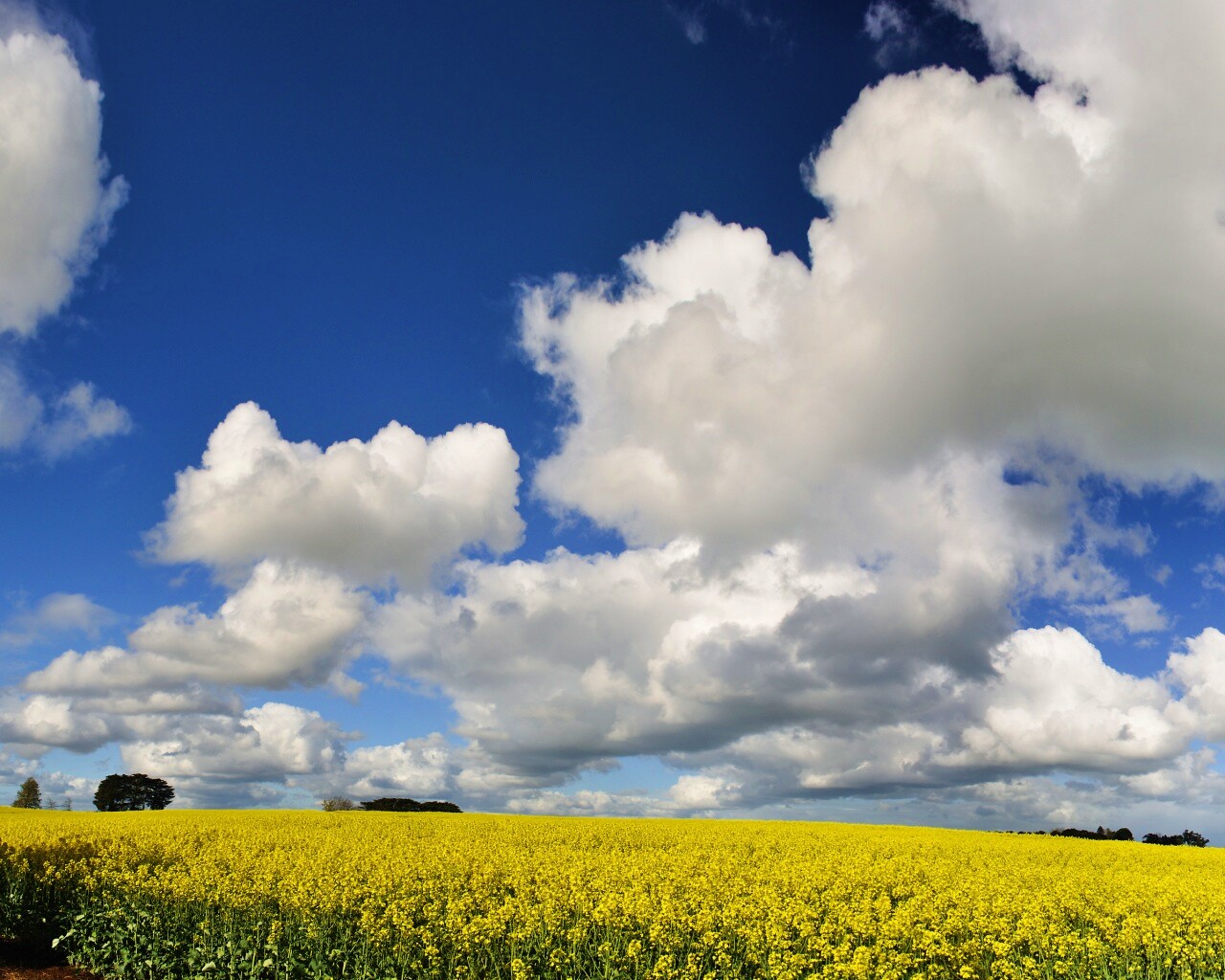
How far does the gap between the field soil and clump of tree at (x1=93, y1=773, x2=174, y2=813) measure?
3477 inches

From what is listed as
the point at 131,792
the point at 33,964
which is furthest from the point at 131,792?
the point at 33,964

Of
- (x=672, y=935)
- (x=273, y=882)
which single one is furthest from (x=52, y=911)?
(x=672, y=935)

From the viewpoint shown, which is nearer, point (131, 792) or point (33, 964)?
point (33, 964)

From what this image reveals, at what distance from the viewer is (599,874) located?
20328mm

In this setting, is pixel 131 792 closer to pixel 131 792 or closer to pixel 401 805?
pixel 131 792

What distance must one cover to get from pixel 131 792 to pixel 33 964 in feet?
310

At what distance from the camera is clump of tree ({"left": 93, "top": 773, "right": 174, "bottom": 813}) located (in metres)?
95.6

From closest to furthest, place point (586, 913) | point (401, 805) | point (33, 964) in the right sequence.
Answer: point (586, 913)
point (33, 964)
point (401, 805)

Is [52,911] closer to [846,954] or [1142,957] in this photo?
[846,954]

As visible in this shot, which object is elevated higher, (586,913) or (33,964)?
(586,913)

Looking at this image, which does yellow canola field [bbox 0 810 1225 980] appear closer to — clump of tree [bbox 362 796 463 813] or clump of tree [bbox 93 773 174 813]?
clump of tree [bbox 362 796 463 813]

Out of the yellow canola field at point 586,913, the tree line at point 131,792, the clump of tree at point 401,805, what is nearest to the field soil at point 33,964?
the yellow canola field at point 586,913

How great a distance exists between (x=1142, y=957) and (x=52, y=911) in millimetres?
29244

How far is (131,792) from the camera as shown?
9825 cm
